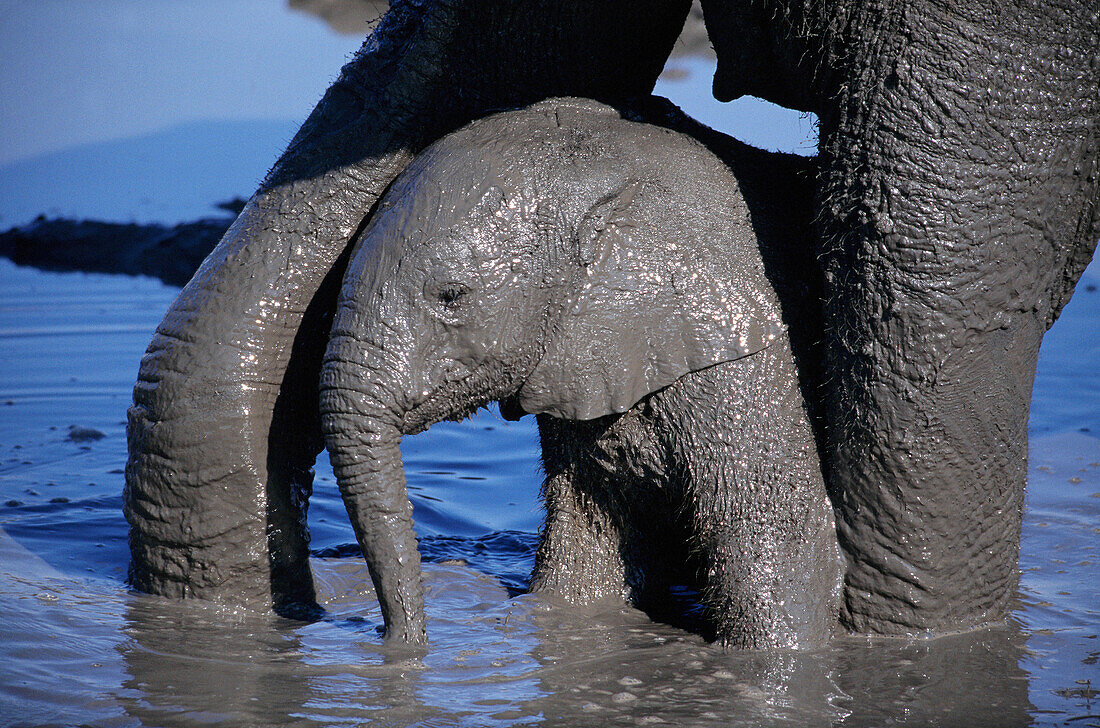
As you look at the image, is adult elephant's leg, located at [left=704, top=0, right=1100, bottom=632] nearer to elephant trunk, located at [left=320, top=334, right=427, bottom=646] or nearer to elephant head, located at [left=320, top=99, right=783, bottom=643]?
elephant head, located at [left=320, top=99, right=783, bottom=643]

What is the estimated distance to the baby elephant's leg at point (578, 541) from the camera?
4805 mm

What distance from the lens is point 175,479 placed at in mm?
4547

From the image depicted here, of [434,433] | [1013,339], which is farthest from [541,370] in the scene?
[434,433]

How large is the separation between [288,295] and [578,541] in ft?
4.81

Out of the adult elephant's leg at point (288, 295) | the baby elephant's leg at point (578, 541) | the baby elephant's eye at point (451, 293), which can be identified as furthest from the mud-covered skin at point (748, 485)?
the adult elephant's leg at point (288, 295)

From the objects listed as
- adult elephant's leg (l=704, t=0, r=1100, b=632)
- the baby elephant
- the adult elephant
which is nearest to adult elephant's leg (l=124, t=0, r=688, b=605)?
the adult elephant

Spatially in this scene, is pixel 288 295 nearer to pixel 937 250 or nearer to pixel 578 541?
pixel 578 541

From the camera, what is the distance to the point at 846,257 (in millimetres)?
4121

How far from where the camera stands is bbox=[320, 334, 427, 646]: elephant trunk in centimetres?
402

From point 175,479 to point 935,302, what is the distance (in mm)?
2753

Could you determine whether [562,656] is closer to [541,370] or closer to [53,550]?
[541,370]

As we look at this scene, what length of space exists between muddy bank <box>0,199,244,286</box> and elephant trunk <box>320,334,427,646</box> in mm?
8976

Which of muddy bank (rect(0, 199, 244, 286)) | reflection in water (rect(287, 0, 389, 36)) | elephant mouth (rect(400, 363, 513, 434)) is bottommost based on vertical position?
elephant mouth (rect(400, 363, 513, 434))

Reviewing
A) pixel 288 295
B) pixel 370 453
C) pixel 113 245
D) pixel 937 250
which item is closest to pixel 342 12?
pixel 113 245
